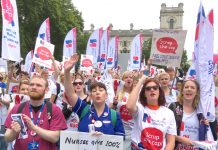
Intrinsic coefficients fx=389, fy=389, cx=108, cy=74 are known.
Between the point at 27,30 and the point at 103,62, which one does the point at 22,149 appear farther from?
the point at 27,30

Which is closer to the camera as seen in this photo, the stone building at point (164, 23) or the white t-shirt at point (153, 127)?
the white t-shirt at point (153, 127)

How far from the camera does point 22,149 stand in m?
3.81

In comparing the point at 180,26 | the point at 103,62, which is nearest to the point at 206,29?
the point at 103,62

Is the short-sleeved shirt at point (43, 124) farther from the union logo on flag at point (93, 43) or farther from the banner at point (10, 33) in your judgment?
the union logo on flag at point (93, 43)

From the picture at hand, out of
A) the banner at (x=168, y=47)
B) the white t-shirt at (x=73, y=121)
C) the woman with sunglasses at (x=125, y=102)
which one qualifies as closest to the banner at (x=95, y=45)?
the banner at (x=168, y=47)

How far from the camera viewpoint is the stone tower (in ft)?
391

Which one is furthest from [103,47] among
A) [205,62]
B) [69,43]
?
[205,62]

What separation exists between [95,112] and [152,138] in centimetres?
67

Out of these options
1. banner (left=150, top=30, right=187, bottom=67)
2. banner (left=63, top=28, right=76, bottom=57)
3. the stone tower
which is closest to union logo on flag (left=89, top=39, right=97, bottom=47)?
banner (left=63, top=28, right=76, bottom=57)

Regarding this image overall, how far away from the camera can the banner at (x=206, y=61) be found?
4.65 metres

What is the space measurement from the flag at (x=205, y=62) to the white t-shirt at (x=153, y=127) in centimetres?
58

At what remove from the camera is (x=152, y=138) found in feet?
13.3

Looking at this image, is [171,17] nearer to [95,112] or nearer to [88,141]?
[95,112]

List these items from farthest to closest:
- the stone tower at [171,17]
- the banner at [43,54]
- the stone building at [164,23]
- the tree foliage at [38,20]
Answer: the stone tower at [171,17] < the stone building at [164,23] < the tree foliage at [38,20] < the banner at [43,54]
